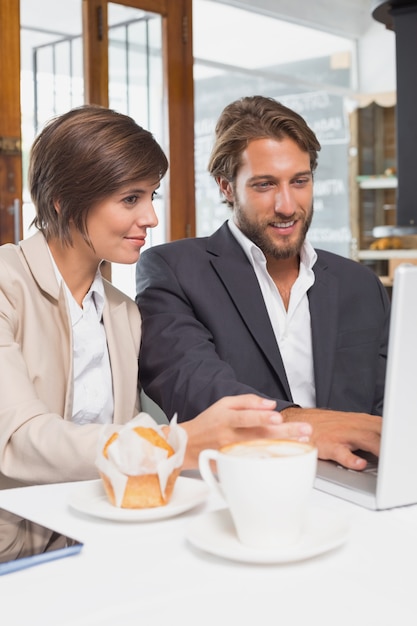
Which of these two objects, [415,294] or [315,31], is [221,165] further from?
[315,31]

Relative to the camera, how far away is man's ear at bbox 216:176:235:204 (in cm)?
211

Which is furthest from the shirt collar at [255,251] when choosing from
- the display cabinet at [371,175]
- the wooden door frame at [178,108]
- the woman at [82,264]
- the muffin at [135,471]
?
the display cabinet at [371,175]

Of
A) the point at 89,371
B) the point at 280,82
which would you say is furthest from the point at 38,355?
the point at 280,82

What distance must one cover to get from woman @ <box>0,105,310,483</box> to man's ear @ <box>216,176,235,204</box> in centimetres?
45

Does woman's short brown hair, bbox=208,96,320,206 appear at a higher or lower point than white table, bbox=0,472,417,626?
higher

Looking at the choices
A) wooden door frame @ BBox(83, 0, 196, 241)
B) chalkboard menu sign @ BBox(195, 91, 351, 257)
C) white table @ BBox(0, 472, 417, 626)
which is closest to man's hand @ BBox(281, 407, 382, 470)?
white table @ BBox(0, 472, 417, 626)

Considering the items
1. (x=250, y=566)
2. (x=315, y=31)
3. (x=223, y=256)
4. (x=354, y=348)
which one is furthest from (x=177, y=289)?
(x=315, y=31)

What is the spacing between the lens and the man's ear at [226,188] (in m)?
2.11

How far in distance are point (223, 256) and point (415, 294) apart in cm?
105

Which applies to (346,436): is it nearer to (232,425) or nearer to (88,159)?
(232,425)

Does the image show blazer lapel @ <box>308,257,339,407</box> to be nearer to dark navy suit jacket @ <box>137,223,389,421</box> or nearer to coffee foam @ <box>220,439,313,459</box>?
dark navy suit jacket @ <box>137,223,389,421</box>

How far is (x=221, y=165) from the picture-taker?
6.89 ft

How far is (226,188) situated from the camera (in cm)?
213

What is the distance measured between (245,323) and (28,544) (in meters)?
1.04
